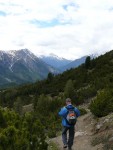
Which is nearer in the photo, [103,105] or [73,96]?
[103,105]

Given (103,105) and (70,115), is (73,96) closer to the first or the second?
(103,105)

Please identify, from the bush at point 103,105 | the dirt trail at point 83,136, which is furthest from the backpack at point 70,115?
the bush at point 103,105

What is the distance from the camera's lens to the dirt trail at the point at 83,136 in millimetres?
16492

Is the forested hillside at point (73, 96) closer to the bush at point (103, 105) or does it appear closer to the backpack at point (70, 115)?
the bush at point (103, 105)

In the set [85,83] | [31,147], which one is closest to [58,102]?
[85,83]

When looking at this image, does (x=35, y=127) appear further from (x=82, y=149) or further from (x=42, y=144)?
(x=82, y=149)

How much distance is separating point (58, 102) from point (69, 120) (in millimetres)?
21287

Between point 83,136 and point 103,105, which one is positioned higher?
point 103,105

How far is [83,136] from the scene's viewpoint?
61.4 feet

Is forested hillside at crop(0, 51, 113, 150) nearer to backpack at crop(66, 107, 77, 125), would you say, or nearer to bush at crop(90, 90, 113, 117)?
bush at crop(90, 90, 113, 117)

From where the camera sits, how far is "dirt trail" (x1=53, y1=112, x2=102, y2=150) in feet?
54.1

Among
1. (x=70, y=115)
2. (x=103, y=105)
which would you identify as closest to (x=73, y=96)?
(x=103, y=105)

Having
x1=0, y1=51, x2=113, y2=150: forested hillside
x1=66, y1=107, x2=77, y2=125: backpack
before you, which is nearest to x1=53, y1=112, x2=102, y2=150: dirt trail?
x1=0, y1=51, x2=113, y2=150: forested hillside

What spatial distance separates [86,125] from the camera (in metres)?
21.5
